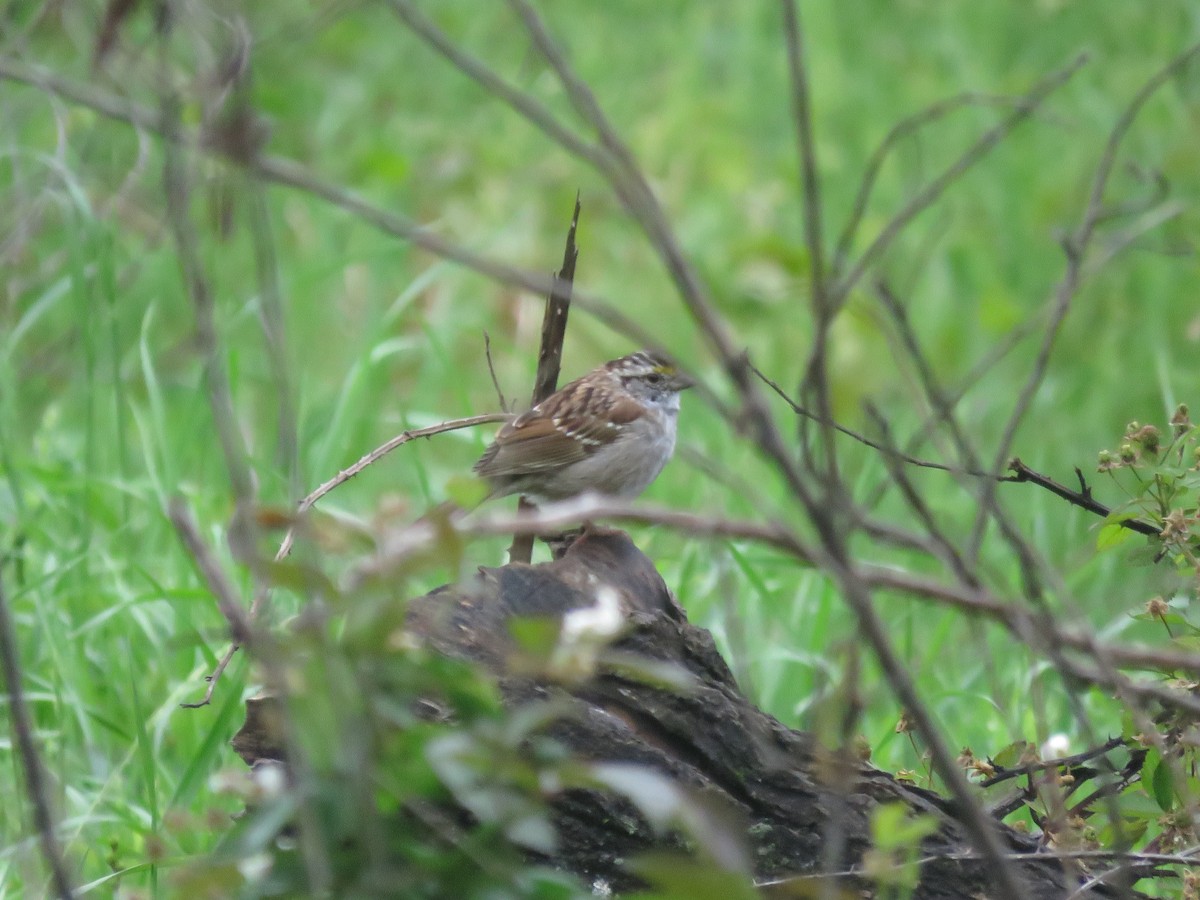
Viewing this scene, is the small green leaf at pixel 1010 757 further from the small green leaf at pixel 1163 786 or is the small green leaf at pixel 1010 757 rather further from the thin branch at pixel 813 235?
the thin branch at pixel 813 235

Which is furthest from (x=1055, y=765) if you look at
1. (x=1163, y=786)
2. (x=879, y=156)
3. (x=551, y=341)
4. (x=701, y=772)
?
(x=551, y=341)

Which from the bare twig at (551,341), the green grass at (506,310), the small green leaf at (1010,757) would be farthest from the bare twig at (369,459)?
the small green leaf at (1010,757)

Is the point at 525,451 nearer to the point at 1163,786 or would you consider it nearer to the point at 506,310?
the point at 1163,786

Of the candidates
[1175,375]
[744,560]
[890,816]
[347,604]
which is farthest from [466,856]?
[1175,375]

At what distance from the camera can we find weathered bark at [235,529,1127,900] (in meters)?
2.39

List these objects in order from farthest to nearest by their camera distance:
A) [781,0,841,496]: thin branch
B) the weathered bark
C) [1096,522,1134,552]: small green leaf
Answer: [1096,522,1134,552]: small green leaf, the weathered bark, [781,0,841,496]: thin branch

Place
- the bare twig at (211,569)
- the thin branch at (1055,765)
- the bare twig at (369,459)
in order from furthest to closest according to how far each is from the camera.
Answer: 1. the bare twig at (369,459)
2. the thin branch at (1055,765)
3. the bare twig at (211,569)

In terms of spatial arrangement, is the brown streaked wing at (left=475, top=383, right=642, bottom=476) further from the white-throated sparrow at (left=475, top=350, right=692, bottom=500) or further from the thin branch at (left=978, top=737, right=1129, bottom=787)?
the thin branch at (left=978, top=737, right=1129, bottom=787)

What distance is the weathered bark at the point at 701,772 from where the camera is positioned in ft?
7.86

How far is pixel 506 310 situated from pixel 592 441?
142 inches

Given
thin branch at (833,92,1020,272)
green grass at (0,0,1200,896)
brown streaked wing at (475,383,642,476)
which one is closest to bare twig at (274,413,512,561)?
green grass at (0,0,1200,896)

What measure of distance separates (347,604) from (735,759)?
4.17 ft

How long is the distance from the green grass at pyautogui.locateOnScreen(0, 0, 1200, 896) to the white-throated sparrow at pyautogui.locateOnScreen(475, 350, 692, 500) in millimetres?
131

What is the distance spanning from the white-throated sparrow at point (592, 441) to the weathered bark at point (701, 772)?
6.59ft
